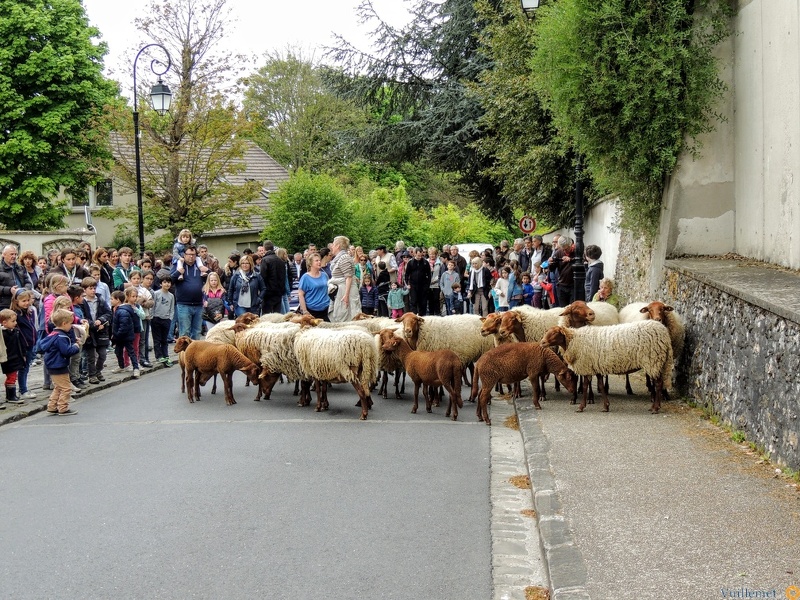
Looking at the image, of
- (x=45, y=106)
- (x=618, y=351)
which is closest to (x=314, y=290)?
(x=618, y=351)

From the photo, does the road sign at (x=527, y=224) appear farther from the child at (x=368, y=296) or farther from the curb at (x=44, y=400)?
the curb at (x=44, y=400)

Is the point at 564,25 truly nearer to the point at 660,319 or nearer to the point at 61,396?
the point at 660,319

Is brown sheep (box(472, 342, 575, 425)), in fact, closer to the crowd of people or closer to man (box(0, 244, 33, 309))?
the crowd of people

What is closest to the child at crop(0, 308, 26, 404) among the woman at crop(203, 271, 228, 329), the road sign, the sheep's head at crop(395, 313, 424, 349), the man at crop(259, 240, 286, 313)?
the woman at crop(203, 271, 228, 329)

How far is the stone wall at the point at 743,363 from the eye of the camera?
304 inches

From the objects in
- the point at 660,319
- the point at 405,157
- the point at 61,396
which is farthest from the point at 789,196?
the point at 405,157

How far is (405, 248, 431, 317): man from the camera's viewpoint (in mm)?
23328

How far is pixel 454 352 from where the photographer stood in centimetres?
1258

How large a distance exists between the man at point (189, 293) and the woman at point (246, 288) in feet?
2.42

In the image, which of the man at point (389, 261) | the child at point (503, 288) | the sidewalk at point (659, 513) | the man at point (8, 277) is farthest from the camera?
the man at point (389, 261)

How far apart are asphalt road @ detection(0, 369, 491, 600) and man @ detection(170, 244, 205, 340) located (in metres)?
5.93

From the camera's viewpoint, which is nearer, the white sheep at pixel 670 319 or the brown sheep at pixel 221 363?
the white sheep at pixel 670 319

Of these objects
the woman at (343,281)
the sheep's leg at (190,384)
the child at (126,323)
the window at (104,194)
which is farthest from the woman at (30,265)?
the window at (104,194)

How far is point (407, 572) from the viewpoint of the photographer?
6059 mm
